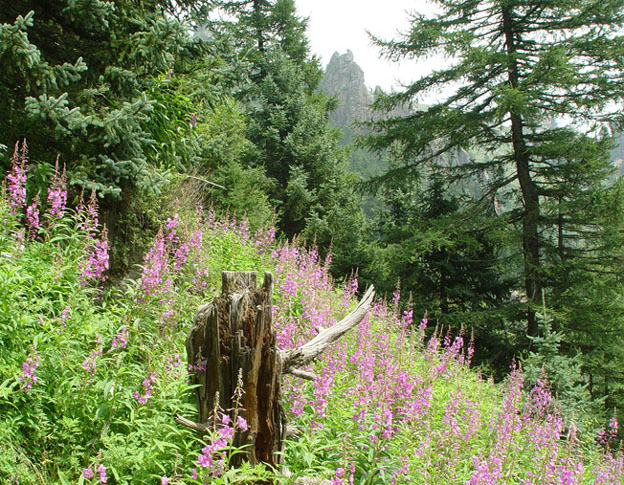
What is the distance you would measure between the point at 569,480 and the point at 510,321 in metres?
8.99

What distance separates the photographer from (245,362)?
100 inches

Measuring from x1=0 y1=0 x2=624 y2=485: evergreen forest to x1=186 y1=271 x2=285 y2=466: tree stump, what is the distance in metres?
0.06

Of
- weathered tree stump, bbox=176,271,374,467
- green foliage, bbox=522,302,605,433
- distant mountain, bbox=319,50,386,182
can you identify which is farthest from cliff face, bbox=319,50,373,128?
weathered tree stump, bbox=176,271,374,467

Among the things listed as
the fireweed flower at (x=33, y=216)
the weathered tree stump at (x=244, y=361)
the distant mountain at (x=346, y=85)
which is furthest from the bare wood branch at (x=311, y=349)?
the distant mountain at (x=346, y=85)

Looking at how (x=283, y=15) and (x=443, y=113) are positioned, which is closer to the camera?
(x=443, y=113)

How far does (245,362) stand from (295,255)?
12.6 ft

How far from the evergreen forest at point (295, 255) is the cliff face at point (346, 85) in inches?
4059

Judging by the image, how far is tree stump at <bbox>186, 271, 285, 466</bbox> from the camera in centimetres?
255

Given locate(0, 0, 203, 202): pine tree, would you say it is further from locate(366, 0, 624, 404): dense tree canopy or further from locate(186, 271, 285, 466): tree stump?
locate(366, 0, 624, 404): dense tree canopy

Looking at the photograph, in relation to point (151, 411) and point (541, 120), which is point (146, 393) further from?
point (541, 120)

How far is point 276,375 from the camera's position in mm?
2678

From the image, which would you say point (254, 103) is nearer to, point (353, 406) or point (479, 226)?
point (479, 226)

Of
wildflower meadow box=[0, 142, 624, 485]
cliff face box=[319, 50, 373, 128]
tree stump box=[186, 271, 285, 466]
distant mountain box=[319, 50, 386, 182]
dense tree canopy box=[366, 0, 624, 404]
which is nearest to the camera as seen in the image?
wildflower meadow box=[0, 142, 624, 485]

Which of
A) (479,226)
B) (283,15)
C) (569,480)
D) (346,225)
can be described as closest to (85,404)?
(569,480)
